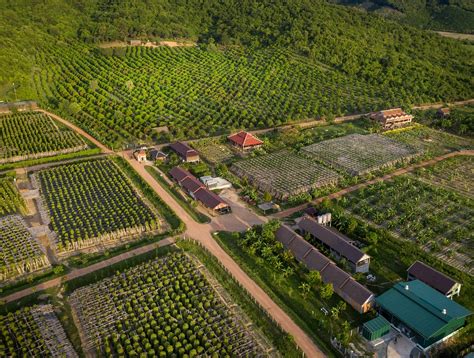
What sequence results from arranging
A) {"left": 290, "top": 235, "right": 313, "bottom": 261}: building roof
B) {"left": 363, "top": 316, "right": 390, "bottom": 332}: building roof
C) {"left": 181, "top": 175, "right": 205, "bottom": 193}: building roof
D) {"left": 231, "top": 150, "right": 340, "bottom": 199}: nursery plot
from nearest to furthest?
1. {"left": 363, "top": 316, "right": 390, "bottom": 332}: building roof
2. {"left": 290, "top": 235, "right": 313, "bottom": 261}: building roof
3. {"left": 181, "top": 175, "right": 205, "bottom": 193}: building roof
4. {"left": 231, "top": 150, "right": 340, "bottom": 199}: nursery plot

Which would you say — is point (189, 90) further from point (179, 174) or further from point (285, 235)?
point (285, 235)

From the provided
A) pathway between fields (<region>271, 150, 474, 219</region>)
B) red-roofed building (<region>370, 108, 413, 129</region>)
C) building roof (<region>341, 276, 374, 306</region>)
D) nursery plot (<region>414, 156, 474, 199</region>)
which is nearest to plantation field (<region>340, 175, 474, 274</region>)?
pathway between fields (<region>271, 150, 474, 219</region>)

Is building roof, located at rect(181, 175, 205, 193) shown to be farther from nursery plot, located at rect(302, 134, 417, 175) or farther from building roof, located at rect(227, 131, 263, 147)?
nursery plot, located at rect(302, 134, 417, 175)

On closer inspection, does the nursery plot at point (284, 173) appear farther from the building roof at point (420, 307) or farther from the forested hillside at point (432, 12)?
the forested hillside at point (432, 12)

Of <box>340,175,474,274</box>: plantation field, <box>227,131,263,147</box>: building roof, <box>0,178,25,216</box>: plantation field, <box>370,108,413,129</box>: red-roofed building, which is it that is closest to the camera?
<box>340,175,474,274</box>: plantation field

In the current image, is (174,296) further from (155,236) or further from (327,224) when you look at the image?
(327,224)

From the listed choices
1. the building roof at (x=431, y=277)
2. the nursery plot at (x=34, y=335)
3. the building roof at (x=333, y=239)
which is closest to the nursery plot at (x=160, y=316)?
the nursery plot at (x=34, y=335)

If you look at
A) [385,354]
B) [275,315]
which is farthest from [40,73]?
[385,354]

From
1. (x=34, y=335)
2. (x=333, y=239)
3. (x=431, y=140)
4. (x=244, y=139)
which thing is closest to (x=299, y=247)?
(x=333, y=239)
